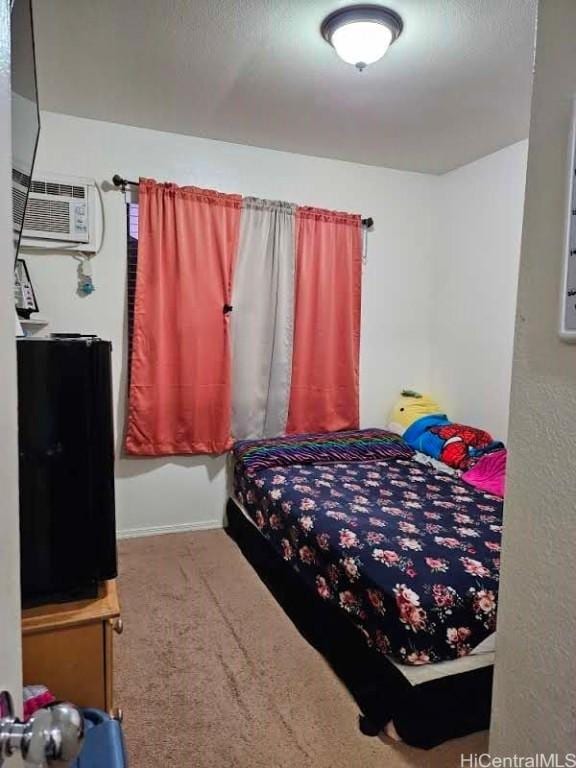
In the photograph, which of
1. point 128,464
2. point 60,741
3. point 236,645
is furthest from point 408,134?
point 60,741

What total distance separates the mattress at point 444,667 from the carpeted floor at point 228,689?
0.27 meters

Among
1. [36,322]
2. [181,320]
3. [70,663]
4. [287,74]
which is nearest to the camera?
[70,663]

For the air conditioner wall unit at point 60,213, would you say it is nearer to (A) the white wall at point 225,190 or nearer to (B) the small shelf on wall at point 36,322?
(A) the white wall at point 225,190

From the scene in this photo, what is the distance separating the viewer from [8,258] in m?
0.62

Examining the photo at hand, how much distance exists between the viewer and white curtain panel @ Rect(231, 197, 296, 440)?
3320 mm

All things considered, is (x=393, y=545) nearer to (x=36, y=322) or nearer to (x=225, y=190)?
(x=36, y=322)

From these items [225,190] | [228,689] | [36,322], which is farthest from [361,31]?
[228,689]

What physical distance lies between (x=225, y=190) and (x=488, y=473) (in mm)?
2410

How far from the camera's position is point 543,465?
0.77 meters

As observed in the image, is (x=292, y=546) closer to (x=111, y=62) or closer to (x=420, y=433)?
(x=420, y=433)

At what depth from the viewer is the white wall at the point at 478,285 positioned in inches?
127

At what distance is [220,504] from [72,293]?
167 centimetres

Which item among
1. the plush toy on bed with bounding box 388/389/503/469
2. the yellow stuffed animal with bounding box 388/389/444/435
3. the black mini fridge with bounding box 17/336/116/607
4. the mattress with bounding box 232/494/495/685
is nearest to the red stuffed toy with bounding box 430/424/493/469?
the plush toy on bed with bounding box 388/389/503/469

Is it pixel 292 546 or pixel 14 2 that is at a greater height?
pixel 14 2
